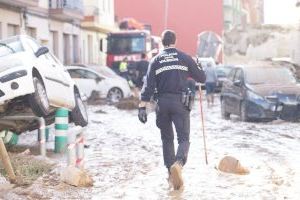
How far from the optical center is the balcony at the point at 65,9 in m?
32.8

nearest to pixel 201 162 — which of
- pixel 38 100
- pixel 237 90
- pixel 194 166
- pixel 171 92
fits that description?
pixel 194 166

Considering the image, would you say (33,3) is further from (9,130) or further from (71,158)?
(71,158)

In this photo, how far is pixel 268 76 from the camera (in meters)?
18.4

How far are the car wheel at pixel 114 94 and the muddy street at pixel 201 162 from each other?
362 inches

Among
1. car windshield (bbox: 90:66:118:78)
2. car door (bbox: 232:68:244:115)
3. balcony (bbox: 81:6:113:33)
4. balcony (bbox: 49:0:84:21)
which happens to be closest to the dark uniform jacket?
car door (bbox: 232:68:244:115)

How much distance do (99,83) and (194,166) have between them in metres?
17.0

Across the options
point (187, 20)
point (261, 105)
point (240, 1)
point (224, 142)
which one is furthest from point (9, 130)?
point (240, 1)

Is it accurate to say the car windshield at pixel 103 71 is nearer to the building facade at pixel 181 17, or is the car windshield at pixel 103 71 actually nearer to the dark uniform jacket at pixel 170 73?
the dark uniform jacket at pixel 170 73

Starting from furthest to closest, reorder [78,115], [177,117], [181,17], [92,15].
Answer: [181,17] < [92,15] < [78,115] < [177,117]

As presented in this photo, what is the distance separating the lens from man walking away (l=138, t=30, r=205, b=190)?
853cm

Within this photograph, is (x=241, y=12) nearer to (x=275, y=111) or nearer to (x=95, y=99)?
(x=95, y=99)

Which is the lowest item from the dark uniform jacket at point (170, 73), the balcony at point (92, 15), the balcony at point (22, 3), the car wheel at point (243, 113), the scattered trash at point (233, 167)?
the car wheel at point (243, 113)

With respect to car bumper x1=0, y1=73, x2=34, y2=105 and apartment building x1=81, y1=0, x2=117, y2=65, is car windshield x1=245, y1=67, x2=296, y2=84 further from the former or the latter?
apartment building x1=81, y1=0, x2=117, y2=65

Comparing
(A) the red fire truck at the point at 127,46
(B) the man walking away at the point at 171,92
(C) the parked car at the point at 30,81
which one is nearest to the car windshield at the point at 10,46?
(C) the parked car at the point at 30,81
